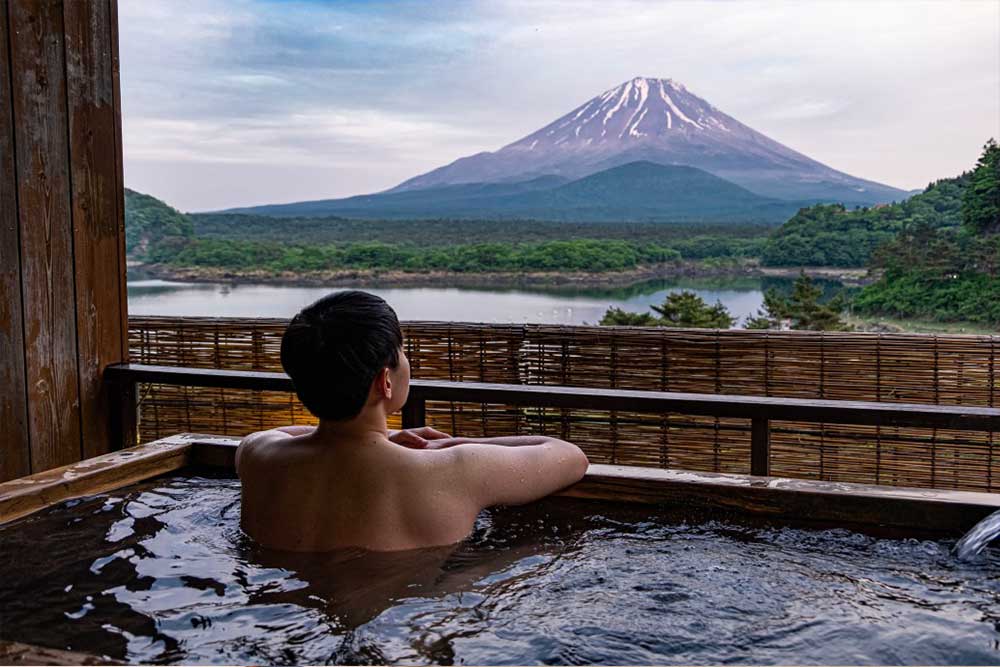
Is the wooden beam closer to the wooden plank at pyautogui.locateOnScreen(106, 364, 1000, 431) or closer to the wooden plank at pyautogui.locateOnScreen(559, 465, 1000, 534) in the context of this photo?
the wooden plank at pyautogui.locateOnScreen(106, 364, 1000, 431)

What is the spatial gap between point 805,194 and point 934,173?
44.7 ft

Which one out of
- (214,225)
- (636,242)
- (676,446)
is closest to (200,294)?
(214,225)

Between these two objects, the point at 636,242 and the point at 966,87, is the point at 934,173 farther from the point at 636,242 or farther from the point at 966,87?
the point at 636,242

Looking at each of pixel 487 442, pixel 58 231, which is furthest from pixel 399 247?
pixel 487 442

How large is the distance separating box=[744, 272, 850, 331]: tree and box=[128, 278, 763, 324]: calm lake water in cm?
55

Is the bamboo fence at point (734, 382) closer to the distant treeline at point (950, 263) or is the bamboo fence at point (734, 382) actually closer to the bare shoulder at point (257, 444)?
the bare shoulder at point (257, 444)

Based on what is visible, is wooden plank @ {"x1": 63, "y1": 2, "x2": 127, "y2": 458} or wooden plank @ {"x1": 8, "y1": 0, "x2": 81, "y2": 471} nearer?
wooden plank @ {"x1": 8, "y1": 0, "x2": 81, "y2": 471}

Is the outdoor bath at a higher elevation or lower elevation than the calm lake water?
lower

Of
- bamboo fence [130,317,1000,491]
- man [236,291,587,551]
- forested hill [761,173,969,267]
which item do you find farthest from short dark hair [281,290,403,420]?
forested hill [761,173,969,267]

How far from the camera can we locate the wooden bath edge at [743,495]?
1830mm

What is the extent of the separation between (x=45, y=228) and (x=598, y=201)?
34832 millimetres

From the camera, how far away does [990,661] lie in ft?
4.17

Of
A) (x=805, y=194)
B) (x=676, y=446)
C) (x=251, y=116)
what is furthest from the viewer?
(x=805, y=194)

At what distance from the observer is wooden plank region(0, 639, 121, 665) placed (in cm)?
121
